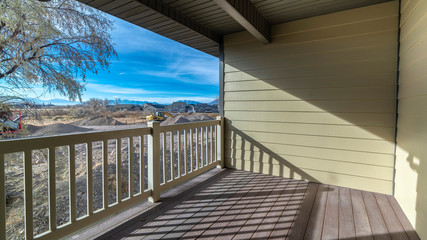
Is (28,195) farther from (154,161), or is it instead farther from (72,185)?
(154,161)

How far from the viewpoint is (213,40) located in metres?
3.49

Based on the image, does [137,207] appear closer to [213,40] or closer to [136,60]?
[213,40]

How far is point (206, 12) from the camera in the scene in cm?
274

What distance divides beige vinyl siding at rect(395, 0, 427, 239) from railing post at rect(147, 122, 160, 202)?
2.41 m

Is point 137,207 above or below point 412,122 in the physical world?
below

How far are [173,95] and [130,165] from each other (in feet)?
22.8

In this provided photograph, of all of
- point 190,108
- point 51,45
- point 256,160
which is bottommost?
point 256,160

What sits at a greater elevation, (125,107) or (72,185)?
(125,107)

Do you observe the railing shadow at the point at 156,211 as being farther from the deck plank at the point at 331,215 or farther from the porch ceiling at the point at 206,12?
the porch ceiling at the point at 206,12

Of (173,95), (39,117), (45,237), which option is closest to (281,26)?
(45,237)

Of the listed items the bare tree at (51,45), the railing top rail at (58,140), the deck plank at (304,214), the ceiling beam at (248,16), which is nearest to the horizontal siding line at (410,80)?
the deck plank at (304,214)

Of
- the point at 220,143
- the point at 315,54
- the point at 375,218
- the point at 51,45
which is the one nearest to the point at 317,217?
the point at 375,218

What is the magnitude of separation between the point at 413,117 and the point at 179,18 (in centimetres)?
279

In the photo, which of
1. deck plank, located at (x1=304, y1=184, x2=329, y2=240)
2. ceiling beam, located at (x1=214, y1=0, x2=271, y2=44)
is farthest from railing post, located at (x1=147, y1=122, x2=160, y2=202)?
deck plank, located at (x1=304, y1=184, x2=329, y2=240)
